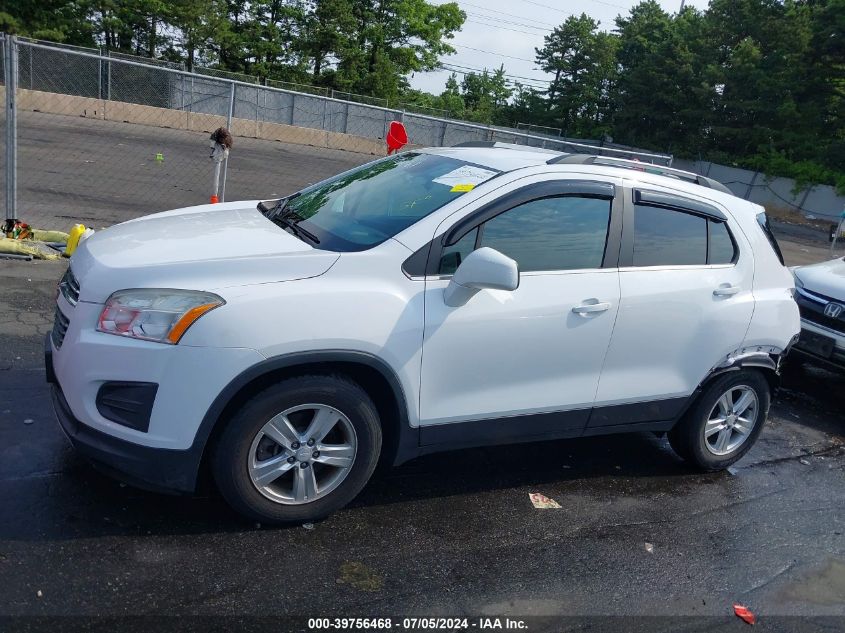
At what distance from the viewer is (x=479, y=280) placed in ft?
11.9

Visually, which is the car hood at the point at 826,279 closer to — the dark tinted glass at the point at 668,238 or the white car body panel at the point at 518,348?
the dark tinted glass at the point at 668,238

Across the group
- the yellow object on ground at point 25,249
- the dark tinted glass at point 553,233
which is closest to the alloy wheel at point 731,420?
the dark tinted glass at point 553,233

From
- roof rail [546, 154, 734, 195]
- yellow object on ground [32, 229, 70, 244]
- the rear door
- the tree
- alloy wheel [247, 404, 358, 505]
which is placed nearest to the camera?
alloy wheel [247, 404, 358, 505]

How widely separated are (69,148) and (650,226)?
16918mm

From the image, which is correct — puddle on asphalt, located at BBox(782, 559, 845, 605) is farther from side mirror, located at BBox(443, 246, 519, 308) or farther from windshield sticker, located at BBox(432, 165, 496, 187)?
windshield sticker, located at BBox(432, 165, 496, 187)

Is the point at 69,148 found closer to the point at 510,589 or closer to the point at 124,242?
the point at 124,242

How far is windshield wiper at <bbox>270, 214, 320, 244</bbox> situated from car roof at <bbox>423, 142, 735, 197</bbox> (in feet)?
3.53

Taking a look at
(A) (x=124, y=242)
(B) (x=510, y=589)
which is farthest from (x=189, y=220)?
(B) (x=510, y=589)

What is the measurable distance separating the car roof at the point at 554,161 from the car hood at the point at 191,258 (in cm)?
126

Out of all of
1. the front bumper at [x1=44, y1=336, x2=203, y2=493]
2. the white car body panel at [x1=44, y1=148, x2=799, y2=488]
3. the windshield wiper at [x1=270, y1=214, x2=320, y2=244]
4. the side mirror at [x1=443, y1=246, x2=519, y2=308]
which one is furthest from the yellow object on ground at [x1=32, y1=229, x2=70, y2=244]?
the side mirror at [x1=443, y1=246, x2=519, y2=308]

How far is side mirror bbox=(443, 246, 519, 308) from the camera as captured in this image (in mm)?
3602

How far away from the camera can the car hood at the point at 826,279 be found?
7070 mm

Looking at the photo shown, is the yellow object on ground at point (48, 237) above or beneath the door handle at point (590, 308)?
beneath

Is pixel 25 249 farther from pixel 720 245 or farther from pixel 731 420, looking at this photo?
pixel 731 420
